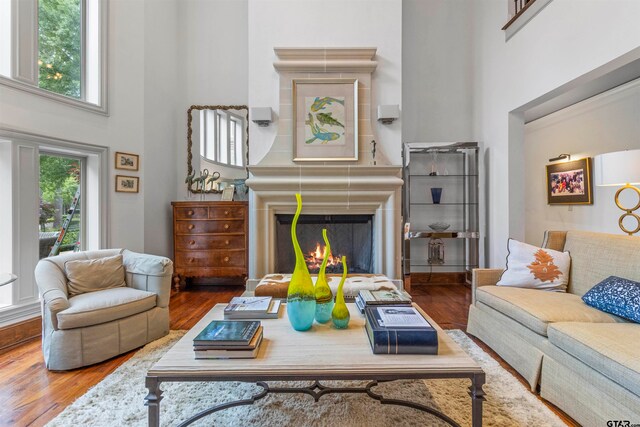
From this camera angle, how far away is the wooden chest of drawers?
4.01 meters

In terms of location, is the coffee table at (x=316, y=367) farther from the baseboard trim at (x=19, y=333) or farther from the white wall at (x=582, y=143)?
the white wall at (x=582, y=143)

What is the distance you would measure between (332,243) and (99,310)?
2.49 m

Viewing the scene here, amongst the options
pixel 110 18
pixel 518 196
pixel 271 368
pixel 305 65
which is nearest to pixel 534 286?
pixel 518 196

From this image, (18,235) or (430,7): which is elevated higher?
(430,7)

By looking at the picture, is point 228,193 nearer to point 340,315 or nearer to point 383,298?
point 383,298

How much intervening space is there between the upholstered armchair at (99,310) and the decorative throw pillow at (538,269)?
267 centimetres

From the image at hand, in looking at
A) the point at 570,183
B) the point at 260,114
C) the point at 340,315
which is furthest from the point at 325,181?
the point at 570,183

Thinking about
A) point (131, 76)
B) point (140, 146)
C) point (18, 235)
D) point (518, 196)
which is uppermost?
point (131, 76)

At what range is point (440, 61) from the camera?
4363mm

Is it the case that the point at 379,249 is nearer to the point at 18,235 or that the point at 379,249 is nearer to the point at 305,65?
the point at 305,65

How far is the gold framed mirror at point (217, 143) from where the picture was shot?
439 cm

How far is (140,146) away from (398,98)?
305cm

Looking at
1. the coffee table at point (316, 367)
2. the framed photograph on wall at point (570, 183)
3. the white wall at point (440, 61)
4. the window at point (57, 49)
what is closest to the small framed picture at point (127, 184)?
the window at point (57, 49)

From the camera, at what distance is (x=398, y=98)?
376cm
